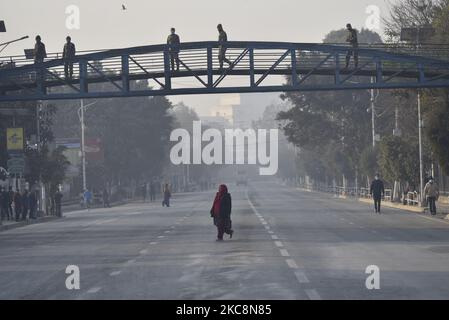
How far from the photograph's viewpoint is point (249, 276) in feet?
66.0

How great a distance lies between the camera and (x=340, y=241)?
31.6 meters

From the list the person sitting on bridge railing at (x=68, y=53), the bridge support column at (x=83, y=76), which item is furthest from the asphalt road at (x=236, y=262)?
the person sitting on bridge railing at (x=68, y=53)

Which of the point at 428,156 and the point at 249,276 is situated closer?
the point at 249,276

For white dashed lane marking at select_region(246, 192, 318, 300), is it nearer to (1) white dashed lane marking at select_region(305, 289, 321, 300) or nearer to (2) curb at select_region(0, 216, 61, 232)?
(1) white dashed lane marking at select_region(305, 289, 321, 300)

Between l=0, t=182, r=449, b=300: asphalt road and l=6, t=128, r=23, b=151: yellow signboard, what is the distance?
15785 millimetres

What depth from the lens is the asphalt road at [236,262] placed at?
58.2 feet

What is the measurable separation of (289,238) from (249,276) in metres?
13.1

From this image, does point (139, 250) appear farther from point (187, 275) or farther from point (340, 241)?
point (187, 275)

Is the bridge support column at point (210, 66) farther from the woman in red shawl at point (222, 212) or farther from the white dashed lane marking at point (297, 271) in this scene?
the woman in red shawl at point (222, 212)

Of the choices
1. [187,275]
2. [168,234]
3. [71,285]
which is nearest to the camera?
[71,285]

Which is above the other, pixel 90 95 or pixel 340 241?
pixel 90 95

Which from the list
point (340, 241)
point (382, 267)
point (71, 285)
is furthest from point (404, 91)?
point (71, 285)

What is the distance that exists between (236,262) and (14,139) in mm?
35424
